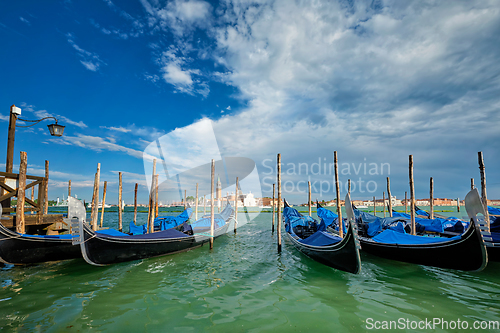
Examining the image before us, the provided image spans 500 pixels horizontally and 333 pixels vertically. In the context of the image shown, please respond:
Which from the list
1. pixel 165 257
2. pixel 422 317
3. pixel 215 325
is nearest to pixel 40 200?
pixel 165 257

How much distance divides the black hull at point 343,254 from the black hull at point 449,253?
2.31 m

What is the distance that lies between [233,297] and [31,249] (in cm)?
609

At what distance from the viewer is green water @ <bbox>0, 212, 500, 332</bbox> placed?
3.47 meters

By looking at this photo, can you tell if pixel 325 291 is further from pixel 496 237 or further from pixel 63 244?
pixel 63 244

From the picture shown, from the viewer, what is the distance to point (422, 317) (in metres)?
3.59

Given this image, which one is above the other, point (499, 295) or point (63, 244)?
point (63, 244)

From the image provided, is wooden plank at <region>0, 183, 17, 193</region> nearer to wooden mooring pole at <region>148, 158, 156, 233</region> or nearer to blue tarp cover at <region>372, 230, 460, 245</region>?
wooden mooring pole at <region>148, 158, 156, 233</region>

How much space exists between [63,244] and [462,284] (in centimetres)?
1064

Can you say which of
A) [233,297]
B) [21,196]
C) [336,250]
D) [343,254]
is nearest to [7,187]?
[21,196]

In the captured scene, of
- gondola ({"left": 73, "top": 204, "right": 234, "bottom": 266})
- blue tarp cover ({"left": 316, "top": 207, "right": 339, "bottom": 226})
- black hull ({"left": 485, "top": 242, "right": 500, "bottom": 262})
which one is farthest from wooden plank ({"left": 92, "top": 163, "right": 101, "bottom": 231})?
black hull ({"left": 485, "top": 242, "right": 500, "bottom": 262})

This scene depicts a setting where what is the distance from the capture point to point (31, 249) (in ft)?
20.6

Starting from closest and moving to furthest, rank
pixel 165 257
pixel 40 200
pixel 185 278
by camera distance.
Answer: pixel 185 278, pixel 40 200, pixel 165 257

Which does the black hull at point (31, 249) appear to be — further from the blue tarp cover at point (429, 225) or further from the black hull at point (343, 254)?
the blue tarp cover at point (429, 225)

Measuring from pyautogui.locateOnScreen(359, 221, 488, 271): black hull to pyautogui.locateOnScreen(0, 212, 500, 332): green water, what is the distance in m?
0.32
